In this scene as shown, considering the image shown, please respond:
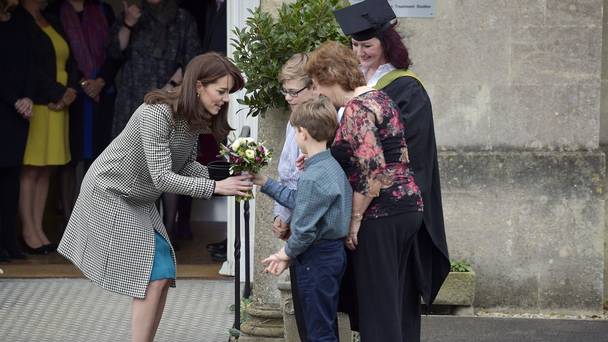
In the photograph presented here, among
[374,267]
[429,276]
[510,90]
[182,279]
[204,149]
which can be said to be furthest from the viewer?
[204,149]

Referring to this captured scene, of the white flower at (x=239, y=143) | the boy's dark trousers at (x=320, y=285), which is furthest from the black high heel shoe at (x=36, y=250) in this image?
the boy's dark trousers at (x=320, y=285)

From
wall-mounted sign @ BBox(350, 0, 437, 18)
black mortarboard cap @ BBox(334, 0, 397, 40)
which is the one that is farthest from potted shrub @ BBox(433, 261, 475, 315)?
black mortarboard cap @ BBox(334, 0, 397, 40)

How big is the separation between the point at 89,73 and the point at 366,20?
14.7 ft

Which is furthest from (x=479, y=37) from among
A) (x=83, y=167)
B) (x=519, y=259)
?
(x=83, y=167)

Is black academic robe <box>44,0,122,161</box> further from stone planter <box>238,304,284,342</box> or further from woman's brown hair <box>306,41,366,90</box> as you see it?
woman's brown hair <box>306,41,366,90</box>

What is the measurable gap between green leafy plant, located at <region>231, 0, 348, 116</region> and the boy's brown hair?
107 cm

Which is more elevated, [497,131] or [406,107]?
[406,107]

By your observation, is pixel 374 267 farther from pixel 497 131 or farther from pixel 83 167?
pixel 83 167

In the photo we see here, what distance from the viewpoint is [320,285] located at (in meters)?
5.62

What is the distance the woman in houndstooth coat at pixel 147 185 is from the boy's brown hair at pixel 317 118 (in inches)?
17.5

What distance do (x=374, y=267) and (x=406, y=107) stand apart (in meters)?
0.78

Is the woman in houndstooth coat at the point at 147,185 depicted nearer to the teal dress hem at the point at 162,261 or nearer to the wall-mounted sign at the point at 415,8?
the teal dress hem at the point at 162,261

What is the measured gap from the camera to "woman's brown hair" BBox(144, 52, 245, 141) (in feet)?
19.3

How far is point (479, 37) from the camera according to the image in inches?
320
